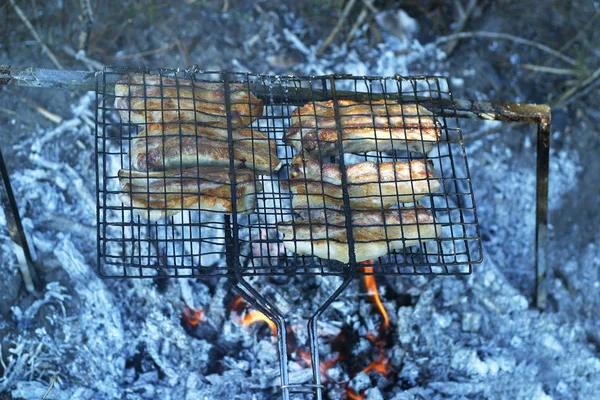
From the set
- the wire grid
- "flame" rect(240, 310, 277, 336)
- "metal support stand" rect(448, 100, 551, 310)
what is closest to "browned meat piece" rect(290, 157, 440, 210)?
the wire grid

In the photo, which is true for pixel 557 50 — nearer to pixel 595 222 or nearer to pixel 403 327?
pixel 595 222

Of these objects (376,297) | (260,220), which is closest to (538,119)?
(376,297)

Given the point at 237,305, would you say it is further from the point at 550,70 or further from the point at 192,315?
the point at 550,70

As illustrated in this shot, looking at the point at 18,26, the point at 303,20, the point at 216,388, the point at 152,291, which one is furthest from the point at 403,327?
the point at 18,26

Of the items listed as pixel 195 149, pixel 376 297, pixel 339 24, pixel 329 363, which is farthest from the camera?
pixel 339 24

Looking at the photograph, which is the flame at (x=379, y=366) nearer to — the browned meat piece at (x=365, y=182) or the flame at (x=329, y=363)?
the flame at (x=329, y=363)

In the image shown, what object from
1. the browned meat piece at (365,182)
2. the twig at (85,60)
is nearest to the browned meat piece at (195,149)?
the browned meat piece at (365,182)
